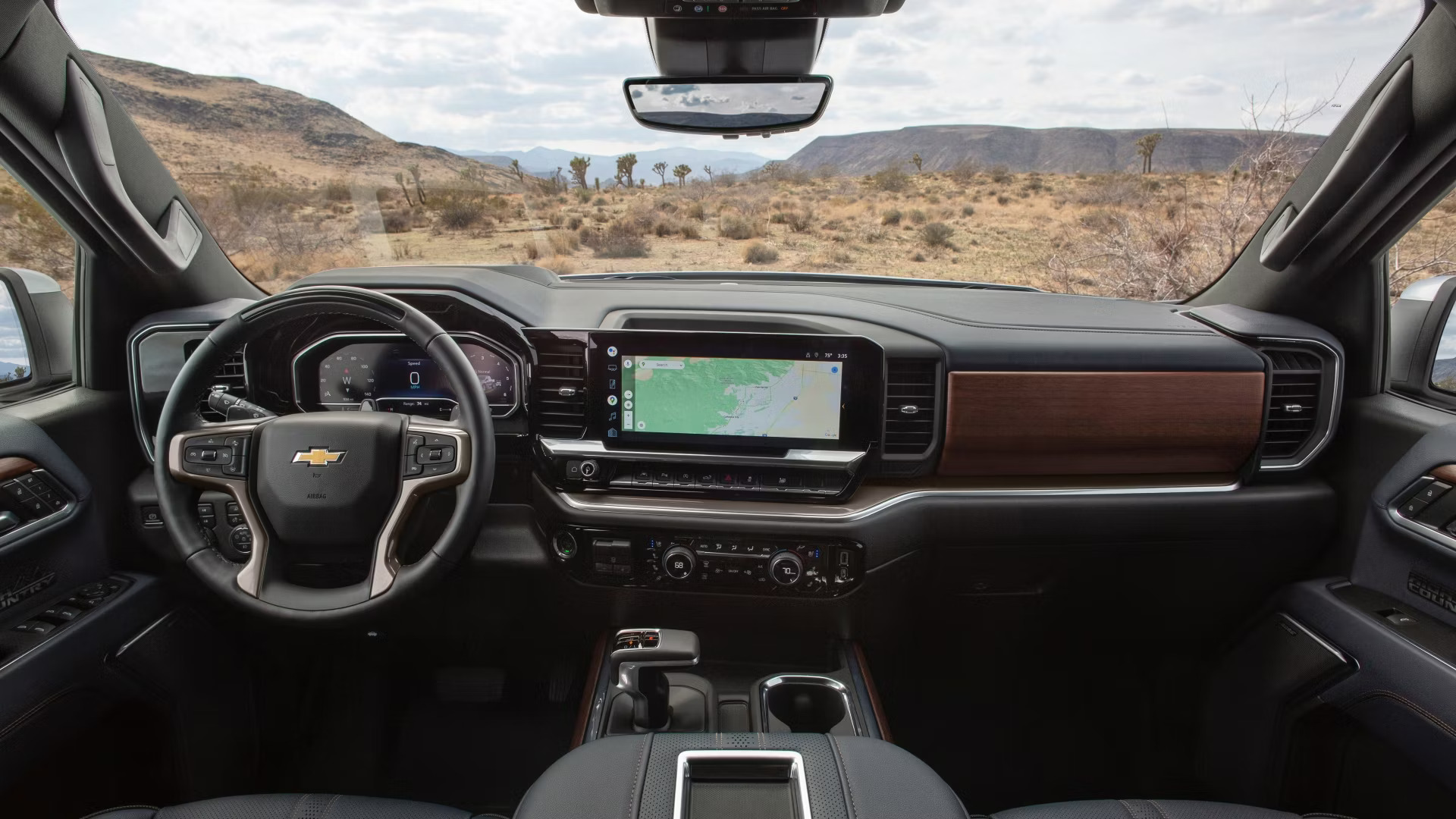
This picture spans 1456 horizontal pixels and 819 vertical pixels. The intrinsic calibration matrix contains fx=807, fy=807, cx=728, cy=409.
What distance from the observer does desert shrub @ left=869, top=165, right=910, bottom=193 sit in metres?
3.28

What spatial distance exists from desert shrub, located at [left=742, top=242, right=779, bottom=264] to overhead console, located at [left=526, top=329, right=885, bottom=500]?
2.81 feet

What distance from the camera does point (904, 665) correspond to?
3.02 m

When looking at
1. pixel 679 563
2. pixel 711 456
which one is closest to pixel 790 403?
pixel 711 456

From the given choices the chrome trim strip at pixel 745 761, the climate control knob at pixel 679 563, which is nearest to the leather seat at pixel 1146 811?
the chrome trim strip at pixel 745 761

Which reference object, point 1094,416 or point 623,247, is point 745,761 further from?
point 623,247

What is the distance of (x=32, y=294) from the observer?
2.53 m

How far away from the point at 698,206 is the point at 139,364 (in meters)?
1.96

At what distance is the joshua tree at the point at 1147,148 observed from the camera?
2914 millimetres

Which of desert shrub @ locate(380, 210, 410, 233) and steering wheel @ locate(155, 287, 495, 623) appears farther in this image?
desert shrub @ locate(380, 210, 410, 233)

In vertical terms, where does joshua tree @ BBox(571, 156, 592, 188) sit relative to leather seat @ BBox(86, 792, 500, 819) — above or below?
above

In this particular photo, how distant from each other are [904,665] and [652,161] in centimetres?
208

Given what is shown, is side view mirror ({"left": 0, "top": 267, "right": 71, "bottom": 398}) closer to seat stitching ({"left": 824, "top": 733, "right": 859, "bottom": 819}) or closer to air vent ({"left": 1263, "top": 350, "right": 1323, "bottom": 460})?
seat stitching ({"left": 824, "top": 733, "right": 859, "bottom": 819})

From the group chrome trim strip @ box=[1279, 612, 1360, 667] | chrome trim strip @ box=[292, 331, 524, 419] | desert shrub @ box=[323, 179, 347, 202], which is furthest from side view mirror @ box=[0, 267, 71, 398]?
chrome trim strip @ box=[1279, 612, 1360, 667]

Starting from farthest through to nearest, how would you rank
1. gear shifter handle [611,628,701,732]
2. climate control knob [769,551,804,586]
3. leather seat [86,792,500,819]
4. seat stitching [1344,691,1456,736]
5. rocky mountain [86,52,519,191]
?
rocky mountain [86,52,519,191]
climate control knob [769,551,804,586]
gear shifter handle [611,628,701,732]
seat stitching [1344,691,1456,736]
leather seat [86,792,500,819]
